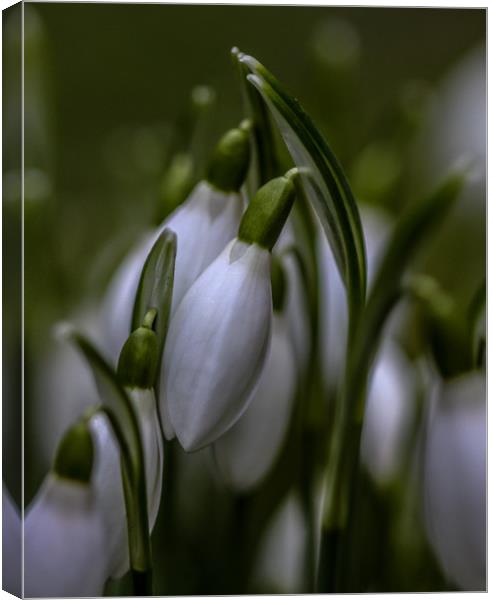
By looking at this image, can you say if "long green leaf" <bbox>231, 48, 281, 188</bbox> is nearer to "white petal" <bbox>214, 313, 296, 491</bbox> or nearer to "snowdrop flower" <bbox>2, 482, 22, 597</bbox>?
"white petal" <bbox>214, 313, 296, 491</bbox>

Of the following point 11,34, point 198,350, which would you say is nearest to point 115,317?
point 198,350

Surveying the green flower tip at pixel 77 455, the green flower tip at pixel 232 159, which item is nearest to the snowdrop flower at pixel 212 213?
the green flower tip at pixel 232 159

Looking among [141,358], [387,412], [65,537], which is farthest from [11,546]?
[387,412]

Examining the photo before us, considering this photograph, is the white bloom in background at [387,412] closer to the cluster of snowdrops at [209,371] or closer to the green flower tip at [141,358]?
the cluster of snowdrops at [209,371]

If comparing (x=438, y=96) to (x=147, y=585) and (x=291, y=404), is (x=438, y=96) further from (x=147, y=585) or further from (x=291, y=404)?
(x=147, y=585)

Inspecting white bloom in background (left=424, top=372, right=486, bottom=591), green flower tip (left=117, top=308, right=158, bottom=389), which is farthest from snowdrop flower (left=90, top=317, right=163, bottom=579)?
white bloom in background (left=424, top=372, right=486, bottom=591)
